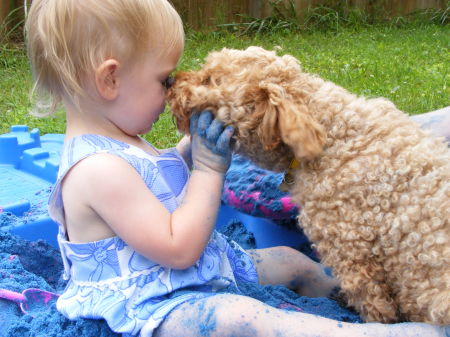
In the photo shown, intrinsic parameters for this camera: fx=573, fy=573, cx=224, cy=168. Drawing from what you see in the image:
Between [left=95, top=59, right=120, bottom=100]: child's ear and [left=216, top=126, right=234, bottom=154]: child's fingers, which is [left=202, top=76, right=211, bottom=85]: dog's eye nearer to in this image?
[left=216, top=126, right=234, bottom=154]: child's fingers

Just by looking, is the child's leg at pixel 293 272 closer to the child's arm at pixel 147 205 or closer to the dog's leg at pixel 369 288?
the dog's leg at pixel 369 288

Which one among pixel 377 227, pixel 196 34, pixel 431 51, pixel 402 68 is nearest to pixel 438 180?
pixel 377 227

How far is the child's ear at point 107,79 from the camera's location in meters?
1.90

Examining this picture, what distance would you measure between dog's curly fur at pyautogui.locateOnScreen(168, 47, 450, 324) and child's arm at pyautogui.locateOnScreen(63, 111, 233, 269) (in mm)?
119

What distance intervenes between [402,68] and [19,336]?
16.8 ft

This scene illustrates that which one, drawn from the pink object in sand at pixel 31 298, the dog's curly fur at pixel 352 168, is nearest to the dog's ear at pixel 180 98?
the dog's curly fur at pixel 352 168

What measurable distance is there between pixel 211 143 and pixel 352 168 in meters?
0.49

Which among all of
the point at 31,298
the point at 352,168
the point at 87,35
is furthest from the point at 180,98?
the point at 31,298

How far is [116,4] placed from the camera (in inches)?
74.4

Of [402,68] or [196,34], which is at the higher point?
[402,68]

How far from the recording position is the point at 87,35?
189 cm

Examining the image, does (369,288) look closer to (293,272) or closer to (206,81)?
(293,272)

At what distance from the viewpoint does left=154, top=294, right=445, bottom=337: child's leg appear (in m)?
1.78

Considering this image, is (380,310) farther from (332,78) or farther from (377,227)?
(332,78)
